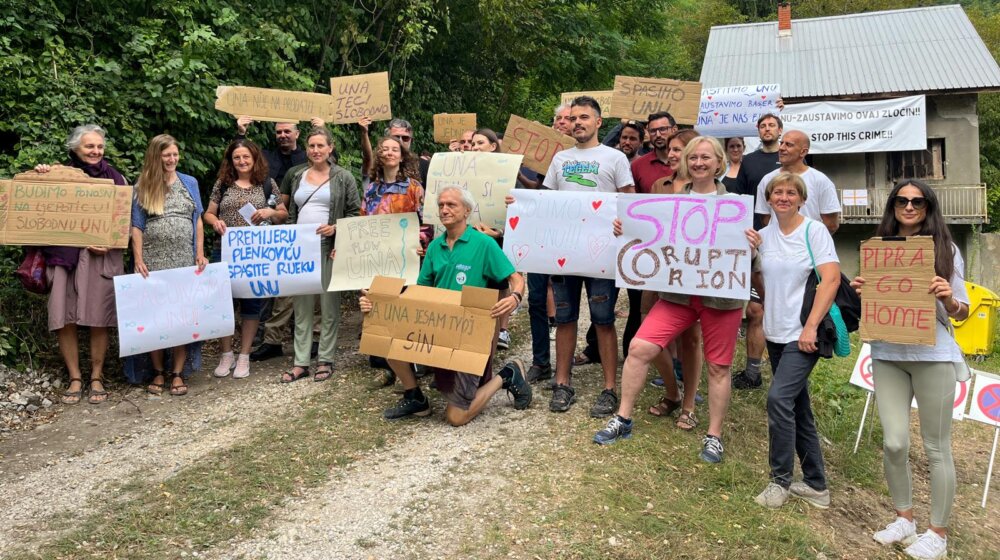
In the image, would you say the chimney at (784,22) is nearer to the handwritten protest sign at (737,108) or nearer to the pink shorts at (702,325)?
the handwritten protest sign at (737,108)

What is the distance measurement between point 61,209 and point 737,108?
689cm

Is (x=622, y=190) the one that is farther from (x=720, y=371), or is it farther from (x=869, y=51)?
(x=869, y=51)

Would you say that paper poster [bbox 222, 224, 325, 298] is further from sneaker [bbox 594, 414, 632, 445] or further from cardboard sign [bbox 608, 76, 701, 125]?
cardboard sign [bbox 608, 76, 701, 125]

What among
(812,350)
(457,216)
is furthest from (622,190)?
(812,350)

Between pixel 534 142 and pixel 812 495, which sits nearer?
pixel 812 495

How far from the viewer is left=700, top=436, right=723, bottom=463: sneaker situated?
184 inches

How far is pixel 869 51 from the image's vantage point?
2178 cm

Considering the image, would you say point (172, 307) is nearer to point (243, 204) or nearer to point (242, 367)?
point (242, 367)

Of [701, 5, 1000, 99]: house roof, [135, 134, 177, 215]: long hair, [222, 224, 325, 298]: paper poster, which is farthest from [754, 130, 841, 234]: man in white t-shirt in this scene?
[701, 5, 1000, 99]: house roof

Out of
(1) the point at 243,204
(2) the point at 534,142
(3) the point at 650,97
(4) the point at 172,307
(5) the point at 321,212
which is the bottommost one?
(4) the point at 172,307

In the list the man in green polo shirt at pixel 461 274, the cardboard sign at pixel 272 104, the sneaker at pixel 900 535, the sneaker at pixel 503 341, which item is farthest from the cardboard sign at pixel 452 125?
the sneaker at pixel 900 535

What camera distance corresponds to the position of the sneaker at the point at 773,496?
14.0ft

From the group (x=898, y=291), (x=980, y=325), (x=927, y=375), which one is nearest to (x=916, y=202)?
(x=898, y=291)

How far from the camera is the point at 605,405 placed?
5324 millimetres
